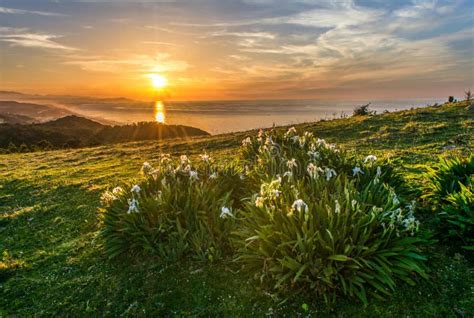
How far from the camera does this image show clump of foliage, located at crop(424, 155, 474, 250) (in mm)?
6457

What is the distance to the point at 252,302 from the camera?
5.77 meters

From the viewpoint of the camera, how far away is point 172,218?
738cm

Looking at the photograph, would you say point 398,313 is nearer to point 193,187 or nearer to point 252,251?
point 252,251

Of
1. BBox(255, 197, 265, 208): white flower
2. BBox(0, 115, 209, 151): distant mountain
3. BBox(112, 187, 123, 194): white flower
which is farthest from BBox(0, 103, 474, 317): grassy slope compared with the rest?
BBox(0, 115, 209, 151): distant mountain

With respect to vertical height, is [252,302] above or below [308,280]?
below

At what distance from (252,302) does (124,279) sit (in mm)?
2583

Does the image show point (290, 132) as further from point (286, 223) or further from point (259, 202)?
point (286, 223)

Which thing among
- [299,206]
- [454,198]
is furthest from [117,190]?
[454,198]

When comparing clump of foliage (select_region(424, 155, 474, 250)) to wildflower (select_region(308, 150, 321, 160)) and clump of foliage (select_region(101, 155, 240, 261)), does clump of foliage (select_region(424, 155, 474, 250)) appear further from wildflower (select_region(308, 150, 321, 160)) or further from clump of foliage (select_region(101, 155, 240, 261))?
clump of foliage (select_region(101, 155, 240, 261))

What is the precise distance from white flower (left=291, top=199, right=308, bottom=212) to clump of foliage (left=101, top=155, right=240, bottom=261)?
4.06ft

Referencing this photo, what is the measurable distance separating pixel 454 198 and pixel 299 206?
347cm

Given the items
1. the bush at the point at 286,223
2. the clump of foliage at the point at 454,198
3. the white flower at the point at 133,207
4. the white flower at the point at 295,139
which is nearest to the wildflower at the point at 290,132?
the white flower at the point at 295,139

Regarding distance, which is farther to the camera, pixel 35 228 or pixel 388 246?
pixel 35 228

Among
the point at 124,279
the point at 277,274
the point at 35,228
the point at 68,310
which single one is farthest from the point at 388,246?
the point at 35,228
